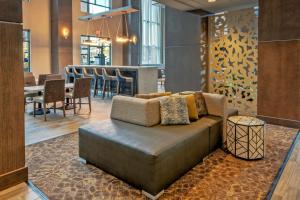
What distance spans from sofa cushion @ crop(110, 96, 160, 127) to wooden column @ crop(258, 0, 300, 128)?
118 inches

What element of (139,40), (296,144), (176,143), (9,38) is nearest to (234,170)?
(176,143)

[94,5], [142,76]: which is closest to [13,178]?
[142,76]

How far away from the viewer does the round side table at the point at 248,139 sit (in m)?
3.22

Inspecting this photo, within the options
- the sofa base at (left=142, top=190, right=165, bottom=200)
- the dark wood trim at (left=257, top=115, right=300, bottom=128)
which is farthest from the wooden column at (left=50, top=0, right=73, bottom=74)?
the sofa base at (left=142, top=190, right=165, bottom=200)

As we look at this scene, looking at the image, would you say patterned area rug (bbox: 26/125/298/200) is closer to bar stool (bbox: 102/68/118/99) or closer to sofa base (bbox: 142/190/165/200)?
sofa base (bbox: 142/190/165/200)

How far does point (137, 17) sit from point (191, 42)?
879cm

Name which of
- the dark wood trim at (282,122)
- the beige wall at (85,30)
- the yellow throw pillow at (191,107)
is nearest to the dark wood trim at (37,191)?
the yellow throw pillow at (191,107)

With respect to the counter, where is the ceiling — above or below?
above

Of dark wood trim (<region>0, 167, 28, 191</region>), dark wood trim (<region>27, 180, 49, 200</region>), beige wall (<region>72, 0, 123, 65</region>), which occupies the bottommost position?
dark wood trim (<region>27, 180, 49, 200</region>)

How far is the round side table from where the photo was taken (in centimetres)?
322

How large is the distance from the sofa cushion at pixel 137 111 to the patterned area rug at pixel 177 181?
812 mm

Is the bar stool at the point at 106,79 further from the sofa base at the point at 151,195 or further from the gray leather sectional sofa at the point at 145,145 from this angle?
the sofa base at the point at 151,195

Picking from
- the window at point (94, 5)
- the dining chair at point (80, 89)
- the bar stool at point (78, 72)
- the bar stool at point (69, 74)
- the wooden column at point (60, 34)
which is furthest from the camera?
the window at point (94, 5)

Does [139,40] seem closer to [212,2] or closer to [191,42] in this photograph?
[191,42]
